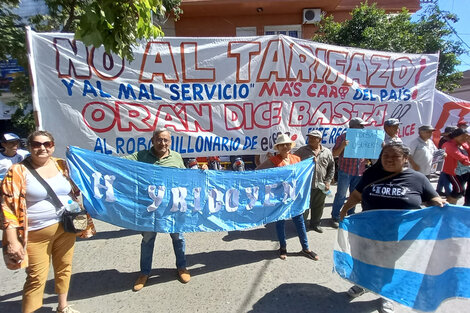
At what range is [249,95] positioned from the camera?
13.5 feet

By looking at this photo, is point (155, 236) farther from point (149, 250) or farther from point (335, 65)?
point (335, 65)

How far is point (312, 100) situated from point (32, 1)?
816 cm

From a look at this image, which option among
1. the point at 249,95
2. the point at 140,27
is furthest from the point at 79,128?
the point at 249,95

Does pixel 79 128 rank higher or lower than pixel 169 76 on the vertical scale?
lower

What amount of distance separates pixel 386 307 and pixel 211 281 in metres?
1.75

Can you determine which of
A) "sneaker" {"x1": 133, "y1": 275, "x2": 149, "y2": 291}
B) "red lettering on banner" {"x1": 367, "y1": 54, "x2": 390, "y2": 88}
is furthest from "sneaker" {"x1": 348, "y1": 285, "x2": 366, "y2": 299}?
"red lettering on banner" {"x1": 367, "y1": 54, "x2": 390, "y2": 88}

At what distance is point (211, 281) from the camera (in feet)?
10.0

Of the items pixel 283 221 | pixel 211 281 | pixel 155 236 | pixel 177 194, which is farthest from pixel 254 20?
pixel 211 281

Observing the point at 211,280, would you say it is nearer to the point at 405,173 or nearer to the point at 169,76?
the point at 405,173

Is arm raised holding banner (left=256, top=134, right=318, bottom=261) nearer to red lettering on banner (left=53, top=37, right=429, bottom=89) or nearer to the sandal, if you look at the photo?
the sandal

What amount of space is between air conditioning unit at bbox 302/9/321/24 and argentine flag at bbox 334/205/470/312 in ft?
32.9

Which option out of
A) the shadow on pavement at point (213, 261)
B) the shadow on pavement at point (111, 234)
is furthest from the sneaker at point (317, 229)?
the shadow on pavement at point (111, 234)

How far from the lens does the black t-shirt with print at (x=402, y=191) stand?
237 centimetres

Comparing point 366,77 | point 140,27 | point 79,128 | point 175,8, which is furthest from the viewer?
point 175,8
